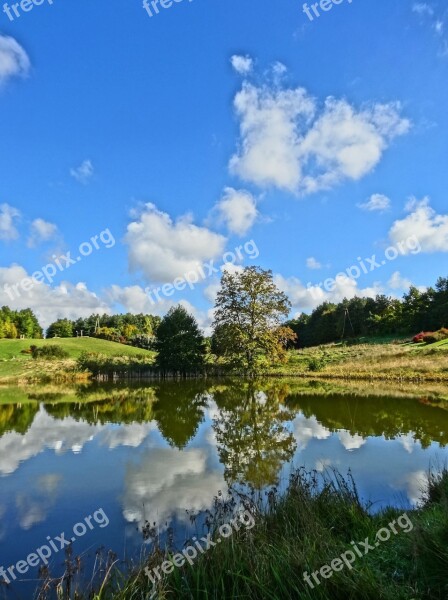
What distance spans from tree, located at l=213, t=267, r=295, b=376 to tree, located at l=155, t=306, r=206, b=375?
3390 mm

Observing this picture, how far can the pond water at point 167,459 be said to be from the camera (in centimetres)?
669

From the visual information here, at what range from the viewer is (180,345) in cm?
4544

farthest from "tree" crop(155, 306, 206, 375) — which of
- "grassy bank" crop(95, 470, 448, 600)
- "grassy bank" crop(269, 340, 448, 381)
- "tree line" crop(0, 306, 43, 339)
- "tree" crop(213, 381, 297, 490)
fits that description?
"tree line" crop(0, 306, 43, 339)

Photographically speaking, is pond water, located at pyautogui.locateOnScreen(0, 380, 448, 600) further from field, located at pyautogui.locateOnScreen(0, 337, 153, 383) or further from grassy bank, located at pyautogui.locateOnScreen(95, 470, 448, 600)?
field, located at pyautogui.locateOnScreen(0, 337, 153, 383)

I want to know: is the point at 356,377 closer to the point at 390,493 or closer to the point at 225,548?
the point at 390,493

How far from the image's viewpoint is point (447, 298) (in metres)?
56.1

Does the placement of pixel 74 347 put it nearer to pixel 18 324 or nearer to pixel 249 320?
pixel 249 320

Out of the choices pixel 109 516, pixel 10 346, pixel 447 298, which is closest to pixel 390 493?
pixel 109 516

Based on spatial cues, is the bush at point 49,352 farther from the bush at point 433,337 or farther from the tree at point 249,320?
the bush at point 433,337

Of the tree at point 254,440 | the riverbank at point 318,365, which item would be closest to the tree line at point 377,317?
the riverbank at point 318,365

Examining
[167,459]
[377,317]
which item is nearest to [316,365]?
[377,317]

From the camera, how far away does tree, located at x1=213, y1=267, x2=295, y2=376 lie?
4278 cm

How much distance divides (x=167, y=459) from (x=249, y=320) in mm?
32861

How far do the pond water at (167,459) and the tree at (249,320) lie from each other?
1995 cm
